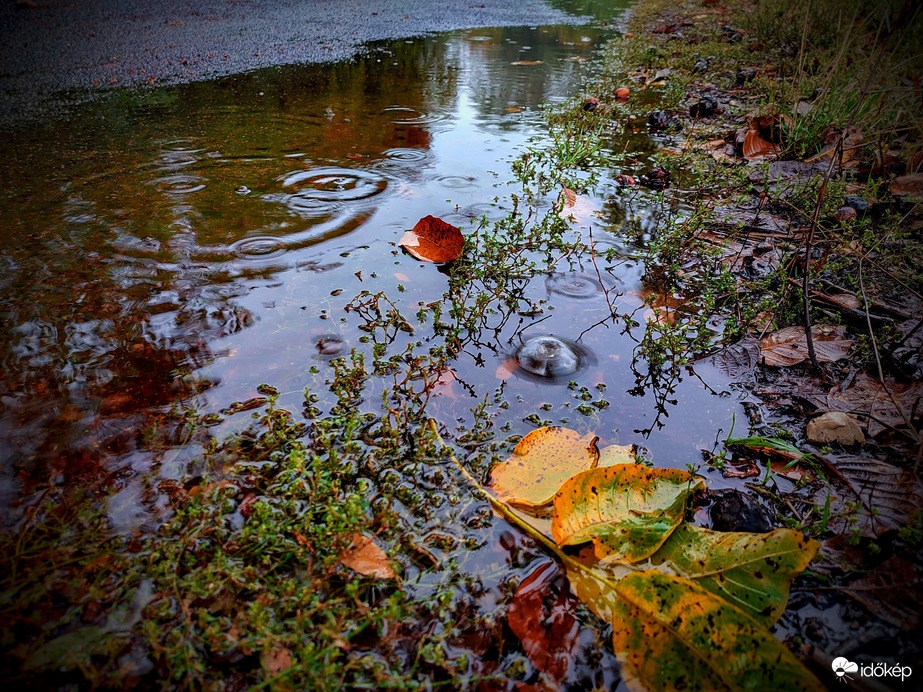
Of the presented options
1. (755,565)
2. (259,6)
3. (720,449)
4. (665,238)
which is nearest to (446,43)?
(259,6)

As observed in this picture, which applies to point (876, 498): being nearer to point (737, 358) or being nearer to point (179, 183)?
A: point (737, 358)

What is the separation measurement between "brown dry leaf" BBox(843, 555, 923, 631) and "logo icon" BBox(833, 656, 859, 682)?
0.15 m

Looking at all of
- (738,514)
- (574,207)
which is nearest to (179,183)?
(574,207)

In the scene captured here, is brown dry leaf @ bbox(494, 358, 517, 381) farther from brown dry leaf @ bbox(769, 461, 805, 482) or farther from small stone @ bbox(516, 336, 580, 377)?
brown dry leaf @ bbox(769, 461, 805, 482)

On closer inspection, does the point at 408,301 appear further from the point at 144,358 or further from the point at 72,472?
the point at 72,472

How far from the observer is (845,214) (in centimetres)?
260

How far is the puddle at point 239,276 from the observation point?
160 centimetres

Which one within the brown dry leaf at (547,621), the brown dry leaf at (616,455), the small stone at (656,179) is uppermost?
the small stone at (656,179)

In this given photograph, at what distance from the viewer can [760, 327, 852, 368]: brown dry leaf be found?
185 centimetres

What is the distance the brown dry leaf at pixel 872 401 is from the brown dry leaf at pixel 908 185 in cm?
157

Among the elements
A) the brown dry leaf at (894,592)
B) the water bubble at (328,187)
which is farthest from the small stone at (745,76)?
the brown dry leaf at (894,592)

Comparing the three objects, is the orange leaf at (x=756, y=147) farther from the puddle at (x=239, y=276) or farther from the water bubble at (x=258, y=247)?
the water bubble at (x=258, y=247)

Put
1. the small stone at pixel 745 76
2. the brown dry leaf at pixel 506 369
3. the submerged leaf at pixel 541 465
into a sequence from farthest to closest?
1. the small stone at pixel 745 76
2. the brown dry leaf at pixel 506 369
3. the submerged leaf at pixel 541 465

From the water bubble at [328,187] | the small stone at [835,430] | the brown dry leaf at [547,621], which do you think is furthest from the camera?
the water bubble at [328,187]
